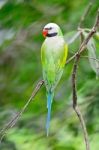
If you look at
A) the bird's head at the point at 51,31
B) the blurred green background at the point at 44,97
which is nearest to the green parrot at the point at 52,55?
the bird's head at the point at 51,31

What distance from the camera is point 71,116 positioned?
146 centimetres

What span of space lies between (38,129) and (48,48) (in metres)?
0.85

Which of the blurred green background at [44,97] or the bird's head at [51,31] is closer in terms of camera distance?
the bird's head at [51,31]

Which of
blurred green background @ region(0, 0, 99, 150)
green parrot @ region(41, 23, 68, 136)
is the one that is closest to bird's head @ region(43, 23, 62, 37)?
green parrot @ region(41, 23, 68, 136)

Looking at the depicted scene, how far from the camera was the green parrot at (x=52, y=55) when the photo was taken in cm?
67

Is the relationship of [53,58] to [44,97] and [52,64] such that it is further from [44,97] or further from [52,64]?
[44,97]

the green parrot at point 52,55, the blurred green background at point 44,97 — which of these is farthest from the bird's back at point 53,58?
the blurred green background at point 44,97

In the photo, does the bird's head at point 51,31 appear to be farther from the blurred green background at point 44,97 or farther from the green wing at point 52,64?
the blurred green background at point 44,97

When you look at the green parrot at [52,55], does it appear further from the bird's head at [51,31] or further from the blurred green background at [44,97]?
the blurred green background at [44,97]

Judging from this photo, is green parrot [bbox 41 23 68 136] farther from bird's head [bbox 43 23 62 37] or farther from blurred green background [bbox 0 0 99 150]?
blurred green background [bbox 0 0 99 150]

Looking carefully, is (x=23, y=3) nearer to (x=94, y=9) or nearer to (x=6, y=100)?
(x=94, y=9)

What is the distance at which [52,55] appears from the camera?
2.23 ft

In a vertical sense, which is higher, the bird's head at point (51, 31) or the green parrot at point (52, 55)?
the bird's head at point (51, 31)

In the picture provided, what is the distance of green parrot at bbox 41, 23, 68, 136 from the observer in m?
0.67
